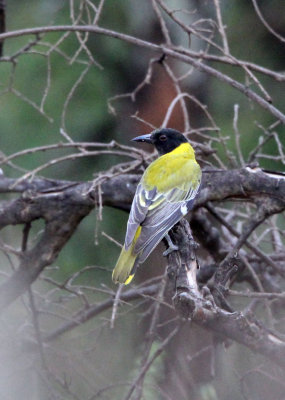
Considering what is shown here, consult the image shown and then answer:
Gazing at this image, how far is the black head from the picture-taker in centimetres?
463

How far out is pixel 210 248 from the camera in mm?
4551

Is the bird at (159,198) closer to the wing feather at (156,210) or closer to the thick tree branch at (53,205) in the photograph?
the wing feather at (156,210)

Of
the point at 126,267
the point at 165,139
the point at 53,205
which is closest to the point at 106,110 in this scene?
the point at 165,139

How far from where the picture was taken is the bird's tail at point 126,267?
3.44 m

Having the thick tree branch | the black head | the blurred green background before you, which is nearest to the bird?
the black head

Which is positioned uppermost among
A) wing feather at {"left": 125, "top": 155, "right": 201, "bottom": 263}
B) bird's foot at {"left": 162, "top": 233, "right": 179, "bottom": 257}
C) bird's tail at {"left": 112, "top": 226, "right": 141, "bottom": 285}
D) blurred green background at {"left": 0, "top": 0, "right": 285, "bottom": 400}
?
bird's foot at {"left": 162, "top": 233, "right": 179, "bottom": 257}

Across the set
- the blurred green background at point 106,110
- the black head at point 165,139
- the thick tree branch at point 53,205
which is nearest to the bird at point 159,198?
the black head at point 165,139

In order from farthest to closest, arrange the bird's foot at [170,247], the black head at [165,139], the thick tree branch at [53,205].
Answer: the black head at [165,139] → the thick tree branch at [53,205] → the bird's foot at [170,247]

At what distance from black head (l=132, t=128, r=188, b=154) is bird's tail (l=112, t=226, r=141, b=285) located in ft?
3.89

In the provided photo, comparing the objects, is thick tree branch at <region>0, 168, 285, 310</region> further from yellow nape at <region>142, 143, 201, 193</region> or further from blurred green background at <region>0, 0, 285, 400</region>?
blurred green background at <region>0, 0, 285, 400</region>

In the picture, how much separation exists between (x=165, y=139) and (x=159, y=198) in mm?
640

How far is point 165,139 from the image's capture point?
4.68 meters

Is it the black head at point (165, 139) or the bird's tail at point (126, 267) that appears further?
the black head at point (165, 139)

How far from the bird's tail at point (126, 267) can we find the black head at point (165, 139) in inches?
46.6
